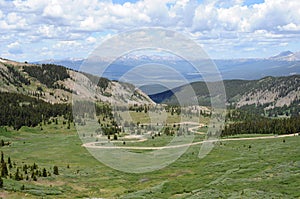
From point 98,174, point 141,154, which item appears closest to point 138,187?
point 98,174

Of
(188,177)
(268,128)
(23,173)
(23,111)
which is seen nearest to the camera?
(188,177)

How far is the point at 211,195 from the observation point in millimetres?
45375

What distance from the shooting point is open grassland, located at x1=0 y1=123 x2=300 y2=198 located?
160 feet

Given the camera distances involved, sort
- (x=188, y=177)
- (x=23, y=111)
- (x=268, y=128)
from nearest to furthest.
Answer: (x=188, y=177) → (x=268, y=128) → (x=23, y=111)

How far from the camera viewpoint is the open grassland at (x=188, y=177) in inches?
1921

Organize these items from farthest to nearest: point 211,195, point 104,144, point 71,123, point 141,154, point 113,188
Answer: point 71,123
point 104,144
point 141,154
point 113,188
point 211,195

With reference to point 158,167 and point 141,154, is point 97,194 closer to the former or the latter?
point 158,167

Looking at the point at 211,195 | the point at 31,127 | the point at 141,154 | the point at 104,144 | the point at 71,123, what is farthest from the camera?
the point at 71,123

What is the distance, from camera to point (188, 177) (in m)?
62.3

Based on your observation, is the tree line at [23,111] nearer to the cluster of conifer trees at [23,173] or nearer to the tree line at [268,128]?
the tree line at [268,128]

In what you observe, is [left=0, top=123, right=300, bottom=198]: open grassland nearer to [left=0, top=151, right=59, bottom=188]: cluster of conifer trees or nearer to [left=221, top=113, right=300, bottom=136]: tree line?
[left=0, top=151, right=59, bottom=188]: cluster of conifer trees

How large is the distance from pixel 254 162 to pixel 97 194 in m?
28.0

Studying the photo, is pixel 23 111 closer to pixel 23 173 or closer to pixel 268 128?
pixel 268 128

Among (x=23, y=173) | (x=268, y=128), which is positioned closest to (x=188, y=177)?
(x=23, y=173)
